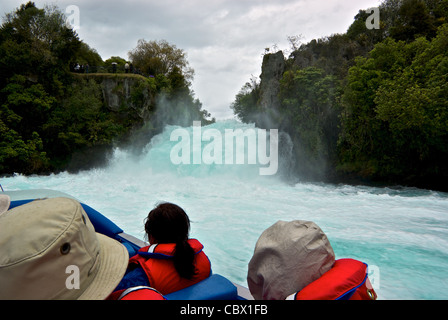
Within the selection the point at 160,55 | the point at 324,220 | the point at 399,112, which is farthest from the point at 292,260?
the point at 160,55

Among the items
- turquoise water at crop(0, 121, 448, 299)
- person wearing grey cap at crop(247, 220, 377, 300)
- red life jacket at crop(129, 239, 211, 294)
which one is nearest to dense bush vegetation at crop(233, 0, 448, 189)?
turquoise water at crop(0, 121, 448, 299)

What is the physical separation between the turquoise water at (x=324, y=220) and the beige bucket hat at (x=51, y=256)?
3022mm

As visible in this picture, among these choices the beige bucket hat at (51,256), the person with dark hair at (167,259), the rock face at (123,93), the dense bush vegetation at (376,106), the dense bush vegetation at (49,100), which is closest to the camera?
the beige bucket hat at (51,256)

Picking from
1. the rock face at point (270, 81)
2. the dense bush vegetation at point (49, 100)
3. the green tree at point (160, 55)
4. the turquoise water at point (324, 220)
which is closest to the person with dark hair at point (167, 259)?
the turquoise water at point (324, 220)

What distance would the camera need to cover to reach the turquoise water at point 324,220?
3.95 m

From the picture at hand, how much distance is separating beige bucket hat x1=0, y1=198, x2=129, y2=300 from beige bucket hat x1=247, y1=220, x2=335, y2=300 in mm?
658

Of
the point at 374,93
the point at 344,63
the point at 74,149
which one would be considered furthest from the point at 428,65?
the point at 74,149

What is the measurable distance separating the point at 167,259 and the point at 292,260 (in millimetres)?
622

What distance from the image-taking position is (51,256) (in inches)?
37.0

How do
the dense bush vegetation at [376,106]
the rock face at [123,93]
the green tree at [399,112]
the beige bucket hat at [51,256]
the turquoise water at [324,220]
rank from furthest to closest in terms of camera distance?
the rock face at [123,93]
the dense bush vegetation at [376,106]
the green tree at [399,112]
the turquoise water at [324,220]
the beige bucket hat at [51,256]

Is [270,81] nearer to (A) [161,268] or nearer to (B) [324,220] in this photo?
(B) [324,220]

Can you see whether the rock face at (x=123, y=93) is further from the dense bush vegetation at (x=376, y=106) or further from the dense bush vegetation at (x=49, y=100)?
the dense bush vegetation at (x=376, y=106)

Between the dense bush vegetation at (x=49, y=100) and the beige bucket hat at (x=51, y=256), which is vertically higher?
the dense bush vegetation at (x=49, y=100)

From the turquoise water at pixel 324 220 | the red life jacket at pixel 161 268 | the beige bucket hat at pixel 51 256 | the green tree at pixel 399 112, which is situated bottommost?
the turquoise water at pixel 324 220
